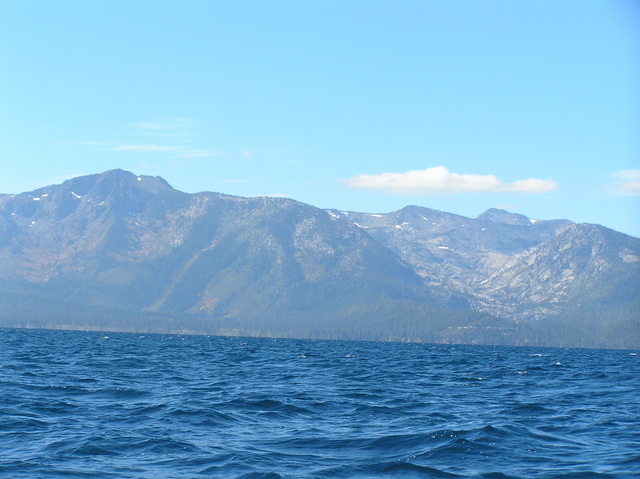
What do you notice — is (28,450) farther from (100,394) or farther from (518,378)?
(518,378)

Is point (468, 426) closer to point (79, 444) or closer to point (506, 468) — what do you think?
point (506, 468)

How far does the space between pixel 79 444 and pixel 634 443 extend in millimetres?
25330

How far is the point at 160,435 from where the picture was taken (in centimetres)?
3741

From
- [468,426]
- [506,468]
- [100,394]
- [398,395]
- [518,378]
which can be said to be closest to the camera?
[506,468]

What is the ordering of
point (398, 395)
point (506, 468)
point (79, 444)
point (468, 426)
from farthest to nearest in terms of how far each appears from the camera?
point (398, 395) → point (468, 426) → point (79, 444) → point (506, 468)

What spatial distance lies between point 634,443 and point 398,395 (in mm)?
22883

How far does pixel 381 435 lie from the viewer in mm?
38938

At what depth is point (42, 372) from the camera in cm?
7038

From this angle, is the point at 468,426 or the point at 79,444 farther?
the point at 468,426

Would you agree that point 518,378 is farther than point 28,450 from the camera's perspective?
Yes

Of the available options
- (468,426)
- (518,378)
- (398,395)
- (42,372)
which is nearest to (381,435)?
(468,426)

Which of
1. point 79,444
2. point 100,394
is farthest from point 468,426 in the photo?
point 100,394

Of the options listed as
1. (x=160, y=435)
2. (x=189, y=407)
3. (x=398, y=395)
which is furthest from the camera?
(x=398, y=395)

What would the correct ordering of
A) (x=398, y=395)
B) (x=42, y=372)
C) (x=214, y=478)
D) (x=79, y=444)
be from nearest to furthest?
(x=214, y=478)
(x=79, y=444)
(x=398, y=395)
(x=42, y=372)
